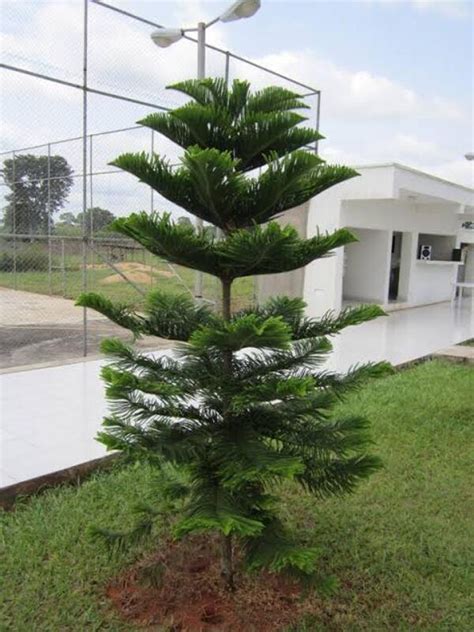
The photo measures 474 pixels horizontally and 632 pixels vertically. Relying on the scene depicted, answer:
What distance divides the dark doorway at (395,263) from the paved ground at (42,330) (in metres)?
7.48

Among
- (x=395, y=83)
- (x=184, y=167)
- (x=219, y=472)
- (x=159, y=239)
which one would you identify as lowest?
(x=219, y=472)

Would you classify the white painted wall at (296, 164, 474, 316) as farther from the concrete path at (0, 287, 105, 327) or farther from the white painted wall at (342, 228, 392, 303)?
the concrete path at (0, 287, 105, 327)

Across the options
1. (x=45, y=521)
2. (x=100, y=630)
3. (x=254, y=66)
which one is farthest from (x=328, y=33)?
(x=100, y=630)

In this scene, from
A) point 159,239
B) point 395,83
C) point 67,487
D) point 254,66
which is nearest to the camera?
point 159,239

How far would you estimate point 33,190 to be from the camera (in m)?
9.82

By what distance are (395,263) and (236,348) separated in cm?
1253

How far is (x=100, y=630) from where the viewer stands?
186 centimetres

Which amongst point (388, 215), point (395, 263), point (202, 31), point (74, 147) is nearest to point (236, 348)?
point (202, 31)

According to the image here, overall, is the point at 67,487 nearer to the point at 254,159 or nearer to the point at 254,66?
the point at 254,159

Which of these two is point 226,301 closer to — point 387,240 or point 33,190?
point 33,190

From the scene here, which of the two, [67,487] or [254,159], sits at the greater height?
[254,159]

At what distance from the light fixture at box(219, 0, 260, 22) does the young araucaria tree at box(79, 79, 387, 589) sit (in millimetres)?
3407

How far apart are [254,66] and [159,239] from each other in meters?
7.00

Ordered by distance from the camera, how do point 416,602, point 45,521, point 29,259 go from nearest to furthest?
point 416,602 → point 45,521 → point 29,259
